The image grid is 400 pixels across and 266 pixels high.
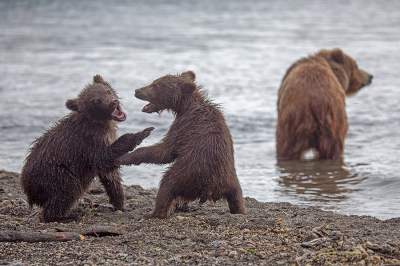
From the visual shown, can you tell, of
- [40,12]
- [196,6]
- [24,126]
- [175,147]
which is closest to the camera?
[175,147]

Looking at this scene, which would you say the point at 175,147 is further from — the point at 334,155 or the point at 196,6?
the point at 196,6

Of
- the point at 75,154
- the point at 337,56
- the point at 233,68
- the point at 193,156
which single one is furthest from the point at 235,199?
the point at 233,68

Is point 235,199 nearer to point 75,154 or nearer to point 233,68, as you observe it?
point 75,154

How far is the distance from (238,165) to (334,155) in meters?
1.27

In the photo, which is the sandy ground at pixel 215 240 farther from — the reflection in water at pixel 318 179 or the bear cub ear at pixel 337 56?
the bear cub ear at pixel 337 56

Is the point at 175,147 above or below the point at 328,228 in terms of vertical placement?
above

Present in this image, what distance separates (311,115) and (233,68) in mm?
10992

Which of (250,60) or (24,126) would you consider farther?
(250,60)

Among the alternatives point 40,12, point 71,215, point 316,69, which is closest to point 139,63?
point 316,69

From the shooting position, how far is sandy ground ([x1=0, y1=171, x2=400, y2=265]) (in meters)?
6.36

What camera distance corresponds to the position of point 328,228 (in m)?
7.26

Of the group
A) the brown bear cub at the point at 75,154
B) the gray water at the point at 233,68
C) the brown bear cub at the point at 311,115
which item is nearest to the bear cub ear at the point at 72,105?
the brown bear cub at the point at 75,154

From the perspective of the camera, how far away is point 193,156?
25.7ft

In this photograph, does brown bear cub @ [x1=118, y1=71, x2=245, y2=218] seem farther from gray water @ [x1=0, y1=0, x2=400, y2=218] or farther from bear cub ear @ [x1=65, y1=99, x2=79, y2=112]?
gray water @ [x1=0, y1=0, x2=400, y2=218]
